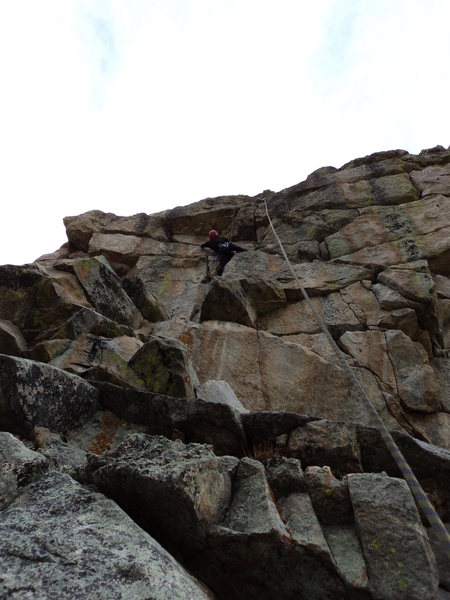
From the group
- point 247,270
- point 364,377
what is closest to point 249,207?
point 247,270

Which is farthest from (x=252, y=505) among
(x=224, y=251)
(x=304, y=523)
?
(x=224, y=251)

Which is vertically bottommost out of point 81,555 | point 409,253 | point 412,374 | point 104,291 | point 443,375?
point 443,375

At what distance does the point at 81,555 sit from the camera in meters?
2.86

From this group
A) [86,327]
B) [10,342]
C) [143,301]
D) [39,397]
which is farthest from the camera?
[143,301]

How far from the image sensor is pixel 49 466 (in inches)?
164

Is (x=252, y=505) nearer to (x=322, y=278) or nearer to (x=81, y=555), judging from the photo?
(x=81, y=555)

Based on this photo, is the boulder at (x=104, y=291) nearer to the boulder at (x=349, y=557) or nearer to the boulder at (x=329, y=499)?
the boulder at (x=329, y=499)

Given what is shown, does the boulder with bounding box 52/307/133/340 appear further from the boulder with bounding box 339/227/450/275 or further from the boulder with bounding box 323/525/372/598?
the boulder with bounding box 339/227/450/275

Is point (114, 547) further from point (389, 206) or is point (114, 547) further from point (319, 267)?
point (389, 206)

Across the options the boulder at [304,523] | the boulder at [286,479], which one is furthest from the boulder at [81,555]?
the boulder at [286,479]

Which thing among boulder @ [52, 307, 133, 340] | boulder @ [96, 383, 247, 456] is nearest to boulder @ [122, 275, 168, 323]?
boulder @ [52, 307, 133, 340]

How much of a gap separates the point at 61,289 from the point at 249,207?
10.4 m

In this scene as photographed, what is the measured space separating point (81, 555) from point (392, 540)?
240 cm

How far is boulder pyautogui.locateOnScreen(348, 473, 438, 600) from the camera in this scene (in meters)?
3.35
